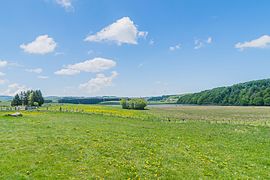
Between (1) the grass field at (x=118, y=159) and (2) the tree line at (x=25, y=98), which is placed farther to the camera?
(2) the tree line at (x=25, y=98)

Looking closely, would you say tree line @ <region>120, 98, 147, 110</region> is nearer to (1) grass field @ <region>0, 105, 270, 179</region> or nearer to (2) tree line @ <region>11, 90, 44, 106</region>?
(2) tree line @ <region>11, 90, 44, 106</region>

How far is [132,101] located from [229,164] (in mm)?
115999

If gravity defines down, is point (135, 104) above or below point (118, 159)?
above

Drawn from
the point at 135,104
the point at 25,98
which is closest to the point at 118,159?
the point at 135,104

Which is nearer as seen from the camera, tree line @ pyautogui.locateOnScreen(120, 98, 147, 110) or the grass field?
the grass field

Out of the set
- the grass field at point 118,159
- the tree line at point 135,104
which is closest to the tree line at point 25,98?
the tree line at point 135,104

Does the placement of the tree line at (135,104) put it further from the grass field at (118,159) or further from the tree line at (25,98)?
the grass field at (118,159)

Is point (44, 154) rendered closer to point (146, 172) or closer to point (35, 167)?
point (35, 167)

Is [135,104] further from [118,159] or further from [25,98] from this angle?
[118,159]

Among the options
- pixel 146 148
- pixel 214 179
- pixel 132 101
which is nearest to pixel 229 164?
pixel 214 179

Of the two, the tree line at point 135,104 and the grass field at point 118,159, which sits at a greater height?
the tree line at point 135,104

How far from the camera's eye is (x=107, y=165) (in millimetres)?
14953

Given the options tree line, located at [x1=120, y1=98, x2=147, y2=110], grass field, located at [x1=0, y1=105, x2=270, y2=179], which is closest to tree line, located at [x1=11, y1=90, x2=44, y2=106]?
tree line, located at [x1=120, y1=98, x2=147, y2=110]

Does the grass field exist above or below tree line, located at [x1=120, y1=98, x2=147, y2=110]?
below
